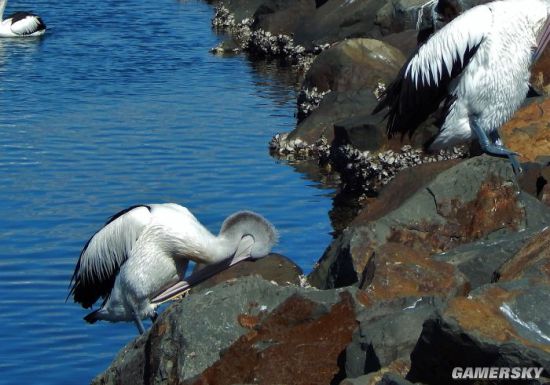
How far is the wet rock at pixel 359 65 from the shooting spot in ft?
52.7

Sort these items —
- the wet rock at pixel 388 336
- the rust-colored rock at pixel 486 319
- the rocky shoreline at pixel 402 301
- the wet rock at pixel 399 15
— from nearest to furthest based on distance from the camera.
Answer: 1. the rust-colored rock at pixel 486 319
2. the rocky shoreline at pixel 402 301
3. the wet rock at pixel 388 336
4. the wet rock at pixel 399 15

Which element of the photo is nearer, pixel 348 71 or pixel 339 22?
pixel 348 71

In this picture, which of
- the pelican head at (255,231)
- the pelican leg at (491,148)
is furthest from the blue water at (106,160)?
the pelican leg at (491,148)

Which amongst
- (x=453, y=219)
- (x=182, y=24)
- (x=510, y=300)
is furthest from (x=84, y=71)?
(x=510, y=300)

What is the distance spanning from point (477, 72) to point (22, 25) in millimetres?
15953

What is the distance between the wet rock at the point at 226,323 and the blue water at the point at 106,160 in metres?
2.48

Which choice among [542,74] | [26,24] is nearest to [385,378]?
[542,74]

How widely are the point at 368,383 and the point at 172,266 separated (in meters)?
3.51

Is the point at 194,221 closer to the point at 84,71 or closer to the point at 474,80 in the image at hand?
the point at 474,80

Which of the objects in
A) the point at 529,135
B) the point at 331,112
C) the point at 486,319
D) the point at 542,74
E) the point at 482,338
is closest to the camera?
the point at 482,338

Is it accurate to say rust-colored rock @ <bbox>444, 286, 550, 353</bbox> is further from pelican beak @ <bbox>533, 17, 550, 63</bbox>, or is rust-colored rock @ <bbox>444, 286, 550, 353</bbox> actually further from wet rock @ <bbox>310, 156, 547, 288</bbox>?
pelican beak @ <bbox>533, 17, 550, 63</bbox>

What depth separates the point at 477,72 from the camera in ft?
30.6

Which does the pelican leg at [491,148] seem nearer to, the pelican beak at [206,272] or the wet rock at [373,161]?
the pelican beak at [206,272]

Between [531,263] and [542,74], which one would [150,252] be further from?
[542,74]
